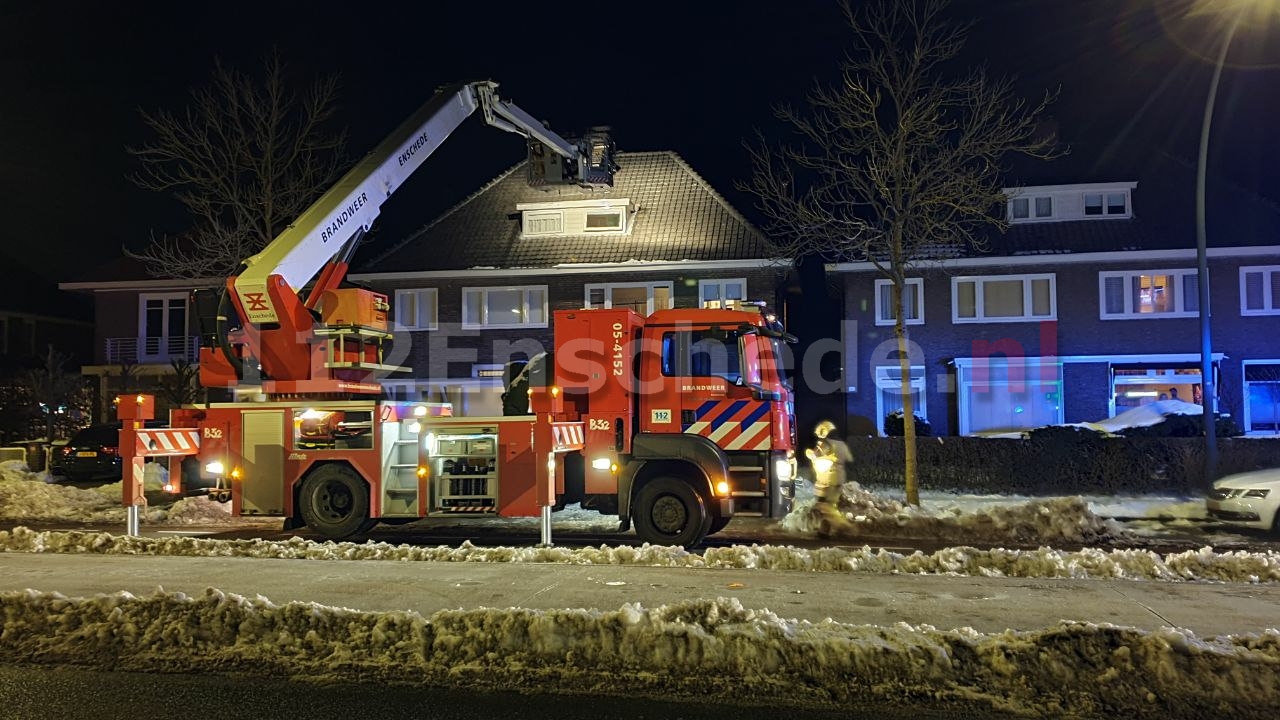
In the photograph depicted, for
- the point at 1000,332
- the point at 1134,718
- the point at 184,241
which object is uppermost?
the point at 184,241

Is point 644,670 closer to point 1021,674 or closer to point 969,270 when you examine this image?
point 1021,674

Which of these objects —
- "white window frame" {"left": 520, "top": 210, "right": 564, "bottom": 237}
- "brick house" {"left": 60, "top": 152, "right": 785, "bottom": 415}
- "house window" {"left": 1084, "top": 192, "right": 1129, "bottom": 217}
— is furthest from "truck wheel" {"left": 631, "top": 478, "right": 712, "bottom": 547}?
"house window" {"left": 1084, "top": 192, "right": 1129, "bottom": 217}

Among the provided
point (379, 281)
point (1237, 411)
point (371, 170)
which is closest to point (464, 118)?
point (371, 170)

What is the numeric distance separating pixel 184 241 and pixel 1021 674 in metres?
32.2

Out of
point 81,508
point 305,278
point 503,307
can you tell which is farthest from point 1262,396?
point 81,508

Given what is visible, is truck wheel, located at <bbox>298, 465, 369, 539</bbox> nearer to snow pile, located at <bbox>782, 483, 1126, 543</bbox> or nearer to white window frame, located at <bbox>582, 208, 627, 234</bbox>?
snow pile, located at <bbox>782, 483, 1126, 543</bbox>

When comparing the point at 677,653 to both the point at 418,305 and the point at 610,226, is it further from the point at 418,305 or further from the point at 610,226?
the point at 418,305

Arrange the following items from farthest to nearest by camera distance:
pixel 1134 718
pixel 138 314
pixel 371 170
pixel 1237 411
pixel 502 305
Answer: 1. pixel 138 314
2. pixel 502 305
3. pixel 1237 411
4. pixel 371 170
5. pixel 1134 718

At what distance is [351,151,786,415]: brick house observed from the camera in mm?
25453

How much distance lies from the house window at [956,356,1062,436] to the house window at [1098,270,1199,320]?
2164 mm

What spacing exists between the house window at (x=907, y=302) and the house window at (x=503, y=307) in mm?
9299

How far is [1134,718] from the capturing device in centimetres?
499

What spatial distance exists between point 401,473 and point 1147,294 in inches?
810

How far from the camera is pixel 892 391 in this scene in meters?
25.1
